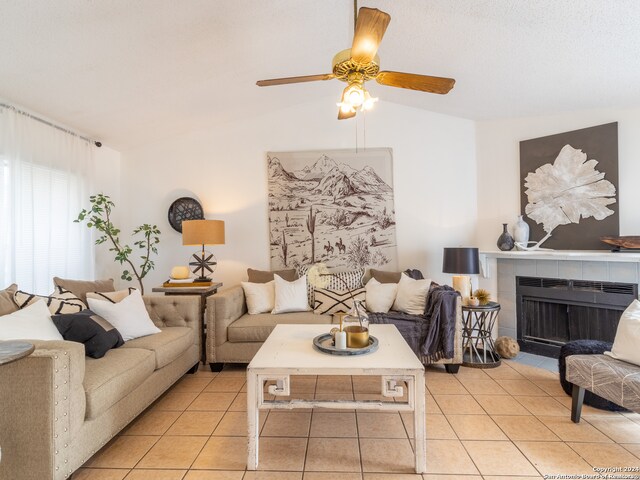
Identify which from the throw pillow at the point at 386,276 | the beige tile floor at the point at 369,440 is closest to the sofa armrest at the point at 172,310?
the beige tile floor at the point at 369,440

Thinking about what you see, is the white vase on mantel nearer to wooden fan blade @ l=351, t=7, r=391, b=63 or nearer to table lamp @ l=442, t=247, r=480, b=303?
table lamp @ l=442, t=247, r=480, b=303

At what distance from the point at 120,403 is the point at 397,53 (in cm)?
331

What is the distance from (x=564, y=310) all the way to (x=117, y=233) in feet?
15.4

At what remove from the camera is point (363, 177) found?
408cm

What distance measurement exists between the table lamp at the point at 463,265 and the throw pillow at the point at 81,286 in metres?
3.12

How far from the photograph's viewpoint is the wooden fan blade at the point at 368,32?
5.17 ft

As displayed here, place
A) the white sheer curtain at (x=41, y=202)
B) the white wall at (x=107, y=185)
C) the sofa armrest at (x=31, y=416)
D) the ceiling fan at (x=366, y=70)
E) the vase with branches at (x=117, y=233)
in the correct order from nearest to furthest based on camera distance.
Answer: the sofa armrest at (x=31, y=416) → the ceiling fan at (x=366, y=70) → the white sheer curtain at (x=41, y=202) → the vase with branches at (x=117, y=233) → the white wall at (x=107, y=185)

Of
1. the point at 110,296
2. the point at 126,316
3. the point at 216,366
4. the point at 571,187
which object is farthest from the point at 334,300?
the point at 571,187

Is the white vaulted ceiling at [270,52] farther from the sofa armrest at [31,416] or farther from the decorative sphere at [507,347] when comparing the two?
the decorative sphere at [507,347]

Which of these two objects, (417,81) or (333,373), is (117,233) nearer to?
(333,373)

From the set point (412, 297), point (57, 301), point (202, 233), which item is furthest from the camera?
point (202, 233)

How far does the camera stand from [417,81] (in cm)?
205

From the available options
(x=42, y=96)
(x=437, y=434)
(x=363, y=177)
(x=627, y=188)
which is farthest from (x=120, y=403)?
(x=627, y=188)

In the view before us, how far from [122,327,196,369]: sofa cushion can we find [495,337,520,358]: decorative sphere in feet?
9.60
